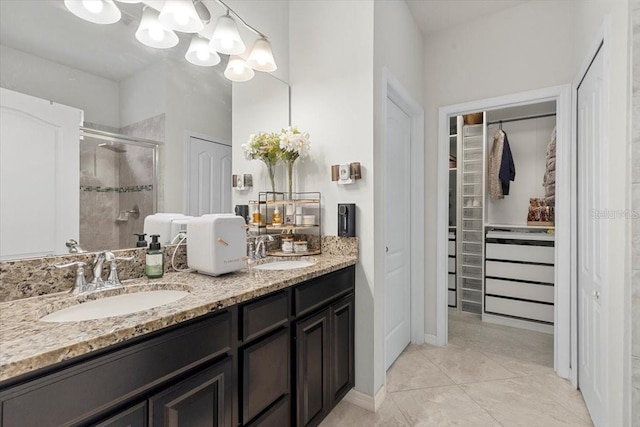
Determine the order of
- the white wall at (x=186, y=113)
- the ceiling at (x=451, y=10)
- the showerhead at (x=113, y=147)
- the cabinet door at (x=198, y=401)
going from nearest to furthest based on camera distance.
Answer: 1. the cabinet door at (x=198, y=401)
2. the showerhead at (x=113, y=147)
3. the white wall at (x=186, y=113)
4. the ceiling at (x=451, y=10)

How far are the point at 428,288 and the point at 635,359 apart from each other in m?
1.73

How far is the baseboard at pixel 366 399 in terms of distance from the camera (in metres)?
1.93

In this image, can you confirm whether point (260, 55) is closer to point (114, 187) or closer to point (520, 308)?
point (114, 187)

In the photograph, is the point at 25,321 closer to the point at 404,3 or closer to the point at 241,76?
the point at 241,76

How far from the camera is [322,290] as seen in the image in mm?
1656

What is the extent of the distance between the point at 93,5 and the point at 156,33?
26cm

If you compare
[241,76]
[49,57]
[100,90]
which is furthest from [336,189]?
[49,57]

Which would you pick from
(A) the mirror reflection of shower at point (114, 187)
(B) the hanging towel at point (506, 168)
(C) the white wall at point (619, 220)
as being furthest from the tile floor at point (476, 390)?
(B) the hanging towel at point (506, 168)

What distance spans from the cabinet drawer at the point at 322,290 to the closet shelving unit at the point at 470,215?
237cm

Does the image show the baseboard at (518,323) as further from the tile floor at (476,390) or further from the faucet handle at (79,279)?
the faucet handle at (79,279)

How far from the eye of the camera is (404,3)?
2475mm

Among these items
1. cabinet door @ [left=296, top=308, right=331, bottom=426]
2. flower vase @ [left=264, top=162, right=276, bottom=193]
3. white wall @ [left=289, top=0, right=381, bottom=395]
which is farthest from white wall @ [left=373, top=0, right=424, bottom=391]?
flower vase @ [left=264, top=162, right=276, bottom=193]

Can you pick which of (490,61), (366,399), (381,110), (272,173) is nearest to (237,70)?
(272,173)

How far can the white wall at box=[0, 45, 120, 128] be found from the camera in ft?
3.56
